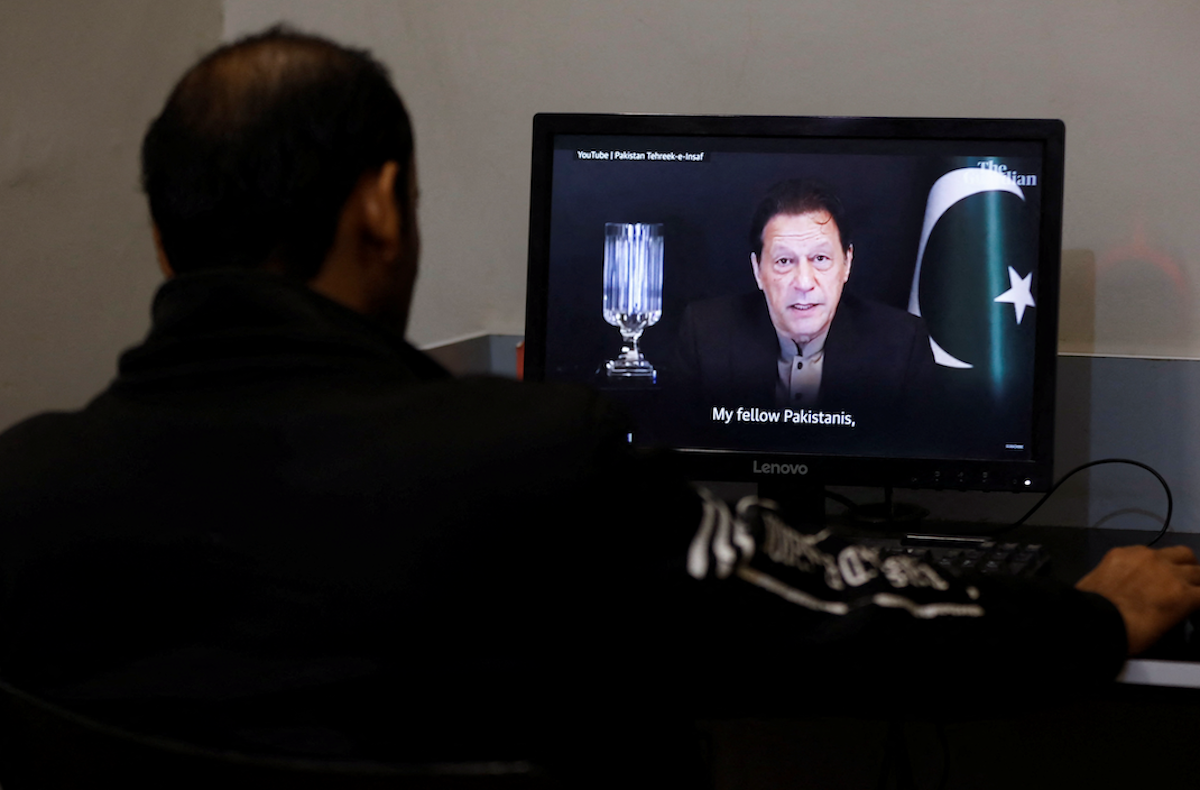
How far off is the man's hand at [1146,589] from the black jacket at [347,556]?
38 centimetres

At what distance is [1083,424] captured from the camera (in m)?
1.50

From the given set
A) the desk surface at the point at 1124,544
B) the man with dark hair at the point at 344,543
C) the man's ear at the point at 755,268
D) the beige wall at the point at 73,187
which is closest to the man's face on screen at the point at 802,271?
the man's ear at the point at 755,268

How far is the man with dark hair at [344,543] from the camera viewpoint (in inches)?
24.4

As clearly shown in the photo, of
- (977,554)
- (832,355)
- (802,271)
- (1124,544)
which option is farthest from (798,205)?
(1124,544)

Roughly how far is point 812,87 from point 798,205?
310mm

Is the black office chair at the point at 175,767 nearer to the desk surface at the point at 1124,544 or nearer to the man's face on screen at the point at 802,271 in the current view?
the desk surface at the point at 1124,544

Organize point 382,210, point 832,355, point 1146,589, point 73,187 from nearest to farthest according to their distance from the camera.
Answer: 1. point 382,210
2. point 1146,589
3. point 832,355
4. point 73,187

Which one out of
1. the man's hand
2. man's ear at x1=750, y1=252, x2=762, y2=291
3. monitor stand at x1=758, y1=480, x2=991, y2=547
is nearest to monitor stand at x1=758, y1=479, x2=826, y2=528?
monitor stand at x1=758, y1=480, x2=991, y2=547

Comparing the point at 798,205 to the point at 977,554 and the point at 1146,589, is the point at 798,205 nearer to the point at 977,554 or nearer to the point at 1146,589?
the point at 977,554

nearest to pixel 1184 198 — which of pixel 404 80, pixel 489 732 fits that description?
pixel 404 80

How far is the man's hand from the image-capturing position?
94 cm

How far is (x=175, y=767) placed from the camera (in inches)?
21.1

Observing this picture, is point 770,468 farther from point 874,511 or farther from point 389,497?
point 389,497

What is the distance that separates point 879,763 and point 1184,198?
2.93 ft
